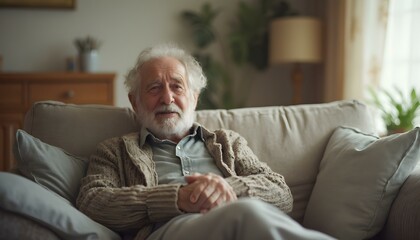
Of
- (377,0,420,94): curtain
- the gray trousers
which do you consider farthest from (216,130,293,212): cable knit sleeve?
(377,0,420,94): curtain

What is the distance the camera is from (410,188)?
1503 mm

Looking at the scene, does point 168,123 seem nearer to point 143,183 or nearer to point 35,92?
point 143,183

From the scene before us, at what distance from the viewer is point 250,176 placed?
1.57 m

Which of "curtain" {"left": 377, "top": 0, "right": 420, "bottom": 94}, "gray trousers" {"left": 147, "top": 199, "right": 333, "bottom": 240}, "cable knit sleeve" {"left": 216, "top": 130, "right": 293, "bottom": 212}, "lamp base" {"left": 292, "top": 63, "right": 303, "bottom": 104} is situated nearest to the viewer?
"gray trousers" {"left": 147, "top": 199, "right": 333, "bottom": 240}

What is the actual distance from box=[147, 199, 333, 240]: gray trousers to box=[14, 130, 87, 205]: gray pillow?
1.96 ft

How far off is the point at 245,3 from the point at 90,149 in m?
2.58

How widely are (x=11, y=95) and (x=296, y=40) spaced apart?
2.05 meters

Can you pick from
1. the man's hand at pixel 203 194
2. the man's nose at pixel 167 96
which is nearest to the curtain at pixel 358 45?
the man's nose at pixel 167 96

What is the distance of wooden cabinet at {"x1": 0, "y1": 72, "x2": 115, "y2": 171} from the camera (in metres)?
3.26

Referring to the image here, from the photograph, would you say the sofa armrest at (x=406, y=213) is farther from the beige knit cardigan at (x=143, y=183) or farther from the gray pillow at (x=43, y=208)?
the gray pillow at (x=43, y=208)

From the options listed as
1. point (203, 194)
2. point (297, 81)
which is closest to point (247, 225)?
point (203, 194)

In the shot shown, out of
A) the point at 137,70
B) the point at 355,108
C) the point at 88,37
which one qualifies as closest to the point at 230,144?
the point at 137,70

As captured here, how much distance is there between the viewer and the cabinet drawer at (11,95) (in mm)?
3258

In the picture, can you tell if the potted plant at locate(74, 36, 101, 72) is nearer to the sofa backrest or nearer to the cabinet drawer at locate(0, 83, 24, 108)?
the cabinet drawer at locate(0, 83, 24, 108)
